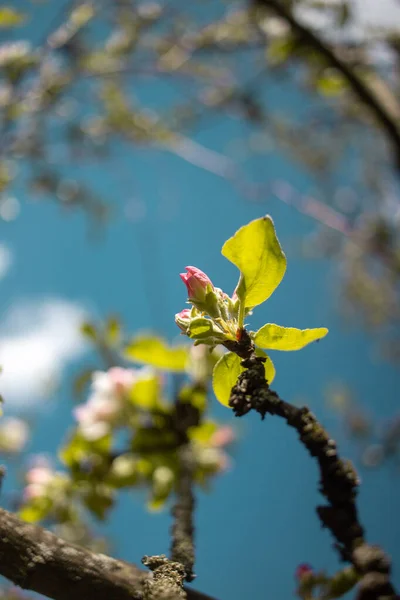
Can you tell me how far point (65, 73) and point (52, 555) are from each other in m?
2.58

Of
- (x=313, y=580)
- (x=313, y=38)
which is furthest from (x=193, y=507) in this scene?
(x=313, y=38)

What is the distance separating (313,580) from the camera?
629mm

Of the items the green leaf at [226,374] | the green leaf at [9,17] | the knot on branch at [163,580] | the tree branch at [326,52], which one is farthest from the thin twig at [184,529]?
the tree branch at [326,52]

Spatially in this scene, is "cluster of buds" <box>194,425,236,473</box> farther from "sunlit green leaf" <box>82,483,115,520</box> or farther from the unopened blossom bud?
the unopened blossom bud

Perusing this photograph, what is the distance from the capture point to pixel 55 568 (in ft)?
1.62

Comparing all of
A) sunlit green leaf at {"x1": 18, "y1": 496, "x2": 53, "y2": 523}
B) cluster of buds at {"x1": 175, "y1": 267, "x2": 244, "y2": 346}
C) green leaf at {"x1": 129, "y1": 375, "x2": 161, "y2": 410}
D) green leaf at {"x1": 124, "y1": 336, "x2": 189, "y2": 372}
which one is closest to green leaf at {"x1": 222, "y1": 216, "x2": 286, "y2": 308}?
cluster of buds at {"x1": 175, "y1": 267, "x2": 244, "y2": 346}

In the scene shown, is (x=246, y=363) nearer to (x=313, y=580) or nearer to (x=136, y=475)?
(x=313, y=580)

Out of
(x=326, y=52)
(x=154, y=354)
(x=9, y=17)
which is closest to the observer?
(x=154, y=354)

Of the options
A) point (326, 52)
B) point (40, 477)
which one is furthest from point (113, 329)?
point (326, 52)

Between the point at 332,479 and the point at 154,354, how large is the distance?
0.60 meters

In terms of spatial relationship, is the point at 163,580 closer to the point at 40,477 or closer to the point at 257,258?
the point at 257,258

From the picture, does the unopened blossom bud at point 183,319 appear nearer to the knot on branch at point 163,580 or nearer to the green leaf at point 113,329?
the knot on branch at point 163,580

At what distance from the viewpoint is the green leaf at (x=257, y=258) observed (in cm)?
55

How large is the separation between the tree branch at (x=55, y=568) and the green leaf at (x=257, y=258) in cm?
32
